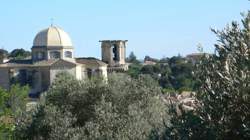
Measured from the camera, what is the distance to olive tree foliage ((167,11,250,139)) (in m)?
6.89

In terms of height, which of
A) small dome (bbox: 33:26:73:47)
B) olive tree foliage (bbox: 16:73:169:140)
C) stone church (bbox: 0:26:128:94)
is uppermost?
small dome (bbox: 33:26:73:47)

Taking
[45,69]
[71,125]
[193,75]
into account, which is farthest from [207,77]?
[45,69]

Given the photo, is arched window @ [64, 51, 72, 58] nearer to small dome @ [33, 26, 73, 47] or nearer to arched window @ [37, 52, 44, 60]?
small dome @ [33, 26, 73, 47]

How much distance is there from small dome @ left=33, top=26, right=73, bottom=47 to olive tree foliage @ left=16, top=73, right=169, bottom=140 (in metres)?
63.3

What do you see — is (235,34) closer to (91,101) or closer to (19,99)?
(91,101)

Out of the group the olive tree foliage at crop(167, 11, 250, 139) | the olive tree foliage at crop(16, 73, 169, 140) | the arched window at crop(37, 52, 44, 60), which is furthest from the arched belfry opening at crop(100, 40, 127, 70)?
the olive tree foliage at crop(167, 11, 250, 139)

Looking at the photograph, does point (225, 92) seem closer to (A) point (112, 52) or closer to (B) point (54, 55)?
(B) point (54, 55)

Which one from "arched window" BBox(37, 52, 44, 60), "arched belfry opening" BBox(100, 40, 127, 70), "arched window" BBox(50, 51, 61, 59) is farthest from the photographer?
"arched belfry opening" BBox(100, 40, 127, 70)

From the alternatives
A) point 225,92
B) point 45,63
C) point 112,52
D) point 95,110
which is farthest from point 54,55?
point 225,92

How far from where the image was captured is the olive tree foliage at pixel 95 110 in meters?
14.3

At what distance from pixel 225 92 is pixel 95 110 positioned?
27.4ft

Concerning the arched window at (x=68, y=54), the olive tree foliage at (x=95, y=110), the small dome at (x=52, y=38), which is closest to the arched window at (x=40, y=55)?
the small dome at (x=52, y=38)

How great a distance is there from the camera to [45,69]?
77.6m

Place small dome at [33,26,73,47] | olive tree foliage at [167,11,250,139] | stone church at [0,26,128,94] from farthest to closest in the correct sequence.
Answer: small dome at [33,26,73,47]
stone church at [0,26,128,94]
olive tree foliage at [167,11,250,139]
